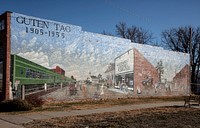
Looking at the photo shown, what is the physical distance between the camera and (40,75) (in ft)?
71.9

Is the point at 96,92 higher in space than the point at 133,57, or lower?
lower

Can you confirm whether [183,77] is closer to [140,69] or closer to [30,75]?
[140,69]

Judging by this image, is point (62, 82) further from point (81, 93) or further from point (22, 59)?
point (22, 59)

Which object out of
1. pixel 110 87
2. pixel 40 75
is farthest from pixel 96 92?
pixel 40 75

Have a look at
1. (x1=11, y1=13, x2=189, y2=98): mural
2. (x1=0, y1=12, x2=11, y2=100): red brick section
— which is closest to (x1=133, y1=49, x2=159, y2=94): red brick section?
(x1=11, y1=13, x2=189, y2=98): mural

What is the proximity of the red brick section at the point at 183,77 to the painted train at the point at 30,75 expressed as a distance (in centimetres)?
1831

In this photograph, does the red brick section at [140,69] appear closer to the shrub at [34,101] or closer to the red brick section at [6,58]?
the shrub at [34,101]

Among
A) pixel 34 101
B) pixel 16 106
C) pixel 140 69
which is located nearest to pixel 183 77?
pixel 140 69

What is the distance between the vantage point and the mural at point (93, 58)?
21.6 m

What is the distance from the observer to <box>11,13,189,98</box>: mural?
21.6m

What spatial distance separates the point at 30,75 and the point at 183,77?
2297 cm

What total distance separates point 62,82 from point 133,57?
923cm

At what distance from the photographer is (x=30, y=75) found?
69.7 feet

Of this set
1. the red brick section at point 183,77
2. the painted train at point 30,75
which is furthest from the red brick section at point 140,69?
the painted train at point 30,75
